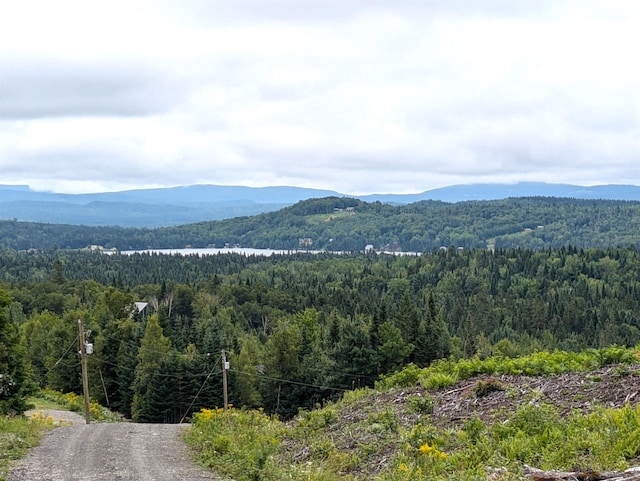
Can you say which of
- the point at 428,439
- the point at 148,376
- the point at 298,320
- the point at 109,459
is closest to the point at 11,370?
the point at 109,459

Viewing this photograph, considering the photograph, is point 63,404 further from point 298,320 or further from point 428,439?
point 298,320

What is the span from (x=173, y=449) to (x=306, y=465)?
516 centimetres

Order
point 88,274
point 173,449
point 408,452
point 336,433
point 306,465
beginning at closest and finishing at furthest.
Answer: point 408,452 < point 306,465 < point 336,433 < point 173,449 < point 88,274

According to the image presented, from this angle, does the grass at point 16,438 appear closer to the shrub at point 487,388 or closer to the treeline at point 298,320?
the shrub at point 487,388

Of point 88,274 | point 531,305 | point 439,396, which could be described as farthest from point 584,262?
point 439,396

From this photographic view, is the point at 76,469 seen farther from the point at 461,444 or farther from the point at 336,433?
the point at 461,444

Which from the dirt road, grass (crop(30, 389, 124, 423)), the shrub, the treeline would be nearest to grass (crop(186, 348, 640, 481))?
the shrub

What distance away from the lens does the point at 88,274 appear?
179750 millimetres

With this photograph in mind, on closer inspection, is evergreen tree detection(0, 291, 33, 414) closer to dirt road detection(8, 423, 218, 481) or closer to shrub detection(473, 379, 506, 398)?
dirt road detection(8, 423, 218, 481)

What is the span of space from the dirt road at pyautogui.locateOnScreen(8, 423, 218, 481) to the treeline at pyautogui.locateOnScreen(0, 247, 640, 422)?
12.9 metres

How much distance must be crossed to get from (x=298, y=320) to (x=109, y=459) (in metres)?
68.9

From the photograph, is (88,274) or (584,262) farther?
(88,274)

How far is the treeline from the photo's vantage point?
5453 cm

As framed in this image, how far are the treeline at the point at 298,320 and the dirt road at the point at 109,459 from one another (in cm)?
1294
